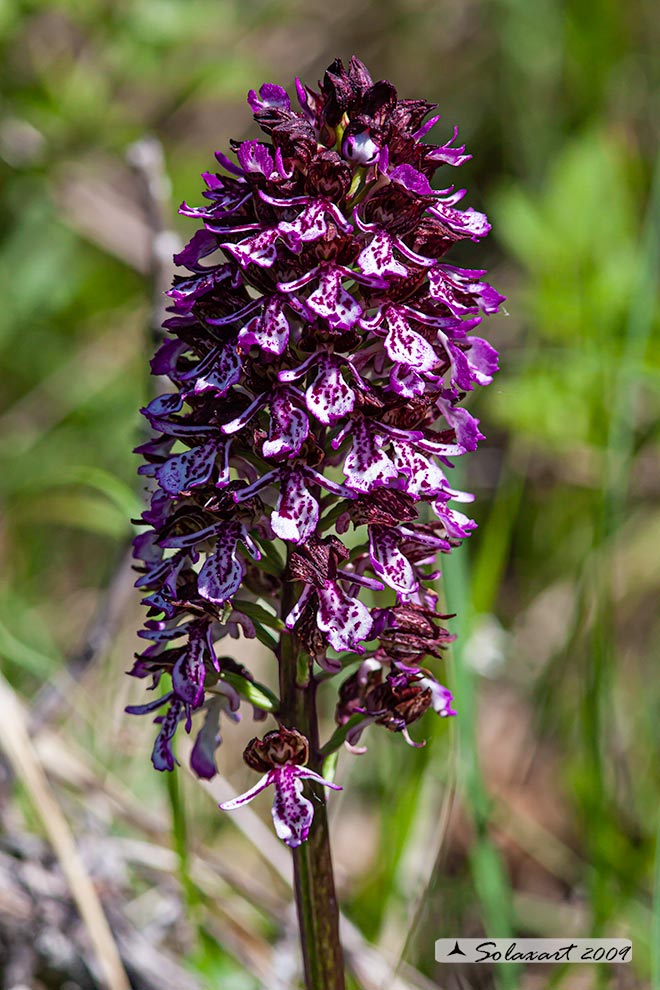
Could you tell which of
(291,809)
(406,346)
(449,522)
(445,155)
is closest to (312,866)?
(291,809)

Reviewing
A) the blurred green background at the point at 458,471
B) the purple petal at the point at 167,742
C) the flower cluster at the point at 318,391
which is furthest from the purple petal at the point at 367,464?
the blurred green background at the point at 458,471

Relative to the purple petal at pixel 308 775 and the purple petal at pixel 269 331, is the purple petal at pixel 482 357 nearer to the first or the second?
the purple petal at pixel 269 331

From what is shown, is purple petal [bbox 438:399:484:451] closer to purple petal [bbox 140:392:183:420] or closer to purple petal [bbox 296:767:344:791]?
purple petal [bbox 140:392:183:420]

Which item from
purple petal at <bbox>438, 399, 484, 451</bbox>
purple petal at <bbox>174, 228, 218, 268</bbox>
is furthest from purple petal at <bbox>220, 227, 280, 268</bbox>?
purple petal at <bbox>438, 399, 484, 451</bbox>

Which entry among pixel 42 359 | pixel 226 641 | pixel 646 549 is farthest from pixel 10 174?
pixel 646 549

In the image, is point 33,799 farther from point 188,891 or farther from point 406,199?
point 406,199

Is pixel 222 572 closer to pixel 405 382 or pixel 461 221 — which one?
pixel 405 382
